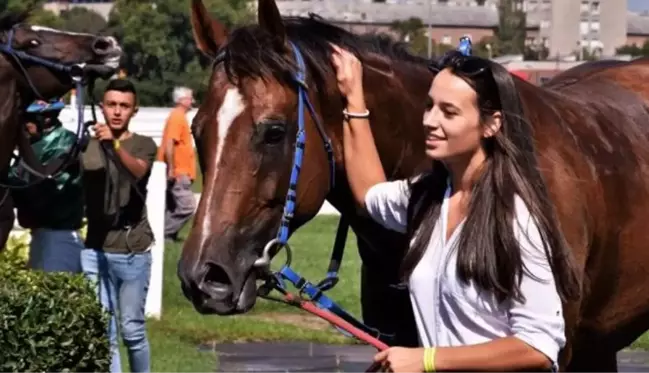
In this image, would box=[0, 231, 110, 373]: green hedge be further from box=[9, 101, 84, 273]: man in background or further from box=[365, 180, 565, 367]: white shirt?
box=[365, 180, 565, 367]: white shirt

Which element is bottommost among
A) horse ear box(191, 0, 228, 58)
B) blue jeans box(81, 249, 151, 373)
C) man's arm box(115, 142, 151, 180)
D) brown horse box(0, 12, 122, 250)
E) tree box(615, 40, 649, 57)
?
tree box(615, 40, 649, 57)

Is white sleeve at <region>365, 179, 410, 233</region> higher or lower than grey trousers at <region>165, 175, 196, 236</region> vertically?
higher

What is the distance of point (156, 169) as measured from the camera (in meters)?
11.7

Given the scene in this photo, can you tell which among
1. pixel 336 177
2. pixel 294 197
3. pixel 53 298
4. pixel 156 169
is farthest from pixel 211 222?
pixel 156 169

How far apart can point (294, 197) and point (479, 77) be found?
2.68 ft

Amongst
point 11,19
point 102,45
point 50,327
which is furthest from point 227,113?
point 11,19

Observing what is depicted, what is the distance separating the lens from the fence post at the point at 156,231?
11.3 m

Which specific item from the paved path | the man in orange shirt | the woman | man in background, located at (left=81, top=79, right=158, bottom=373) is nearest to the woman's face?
the woman

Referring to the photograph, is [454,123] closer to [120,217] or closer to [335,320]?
[335,320]

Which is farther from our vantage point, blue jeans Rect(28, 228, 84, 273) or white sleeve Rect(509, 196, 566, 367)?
blue jeans Rect(28, 228, 84, 273)

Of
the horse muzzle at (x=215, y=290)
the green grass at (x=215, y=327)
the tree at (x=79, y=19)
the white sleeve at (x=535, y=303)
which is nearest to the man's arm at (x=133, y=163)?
the green grass at (x=215, y=327)

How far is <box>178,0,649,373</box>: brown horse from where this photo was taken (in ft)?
13.7

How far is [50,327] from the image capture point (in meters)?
6.32

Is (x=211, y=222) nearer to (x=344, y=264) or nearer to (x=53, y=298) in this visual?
(x=53, y=298)
